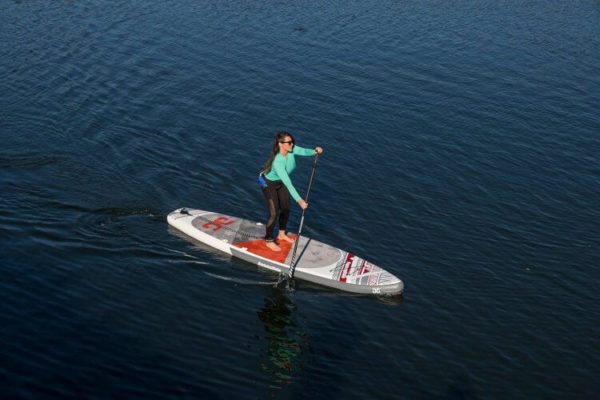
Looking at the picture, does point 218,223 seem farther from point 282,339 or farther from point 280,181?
point 282,339

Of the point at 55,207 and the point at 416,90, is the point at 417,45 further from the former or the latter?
the point at 55,207

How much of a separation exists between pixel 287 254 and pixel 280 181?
6.21 ft

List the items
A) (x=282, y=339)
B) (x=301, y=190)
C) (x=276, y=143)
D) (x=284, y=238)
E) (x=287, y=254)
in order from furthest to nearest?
(x=301, y=190) → (x=284, y=238) → (x=287, y=254) → (x=276, y=143) → (x=282, y=339)

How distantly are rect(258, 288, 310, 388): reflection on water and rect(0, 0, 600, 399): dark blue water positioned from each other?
63 mm

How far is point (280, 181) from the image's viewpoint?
58.0 feet

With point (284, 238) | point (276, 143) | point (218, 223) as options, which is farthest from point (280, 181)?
point (218, 223)

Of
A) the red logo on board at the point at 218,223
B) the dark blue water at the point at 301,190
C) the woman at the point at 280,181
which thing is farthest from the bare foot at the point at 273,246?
the red logo on board at the point at 218,223

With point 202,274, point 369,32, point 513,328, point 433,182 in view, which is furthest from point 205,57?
point 513,328

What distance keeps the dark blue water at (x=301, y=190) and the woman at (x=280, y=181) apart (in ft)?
4.37

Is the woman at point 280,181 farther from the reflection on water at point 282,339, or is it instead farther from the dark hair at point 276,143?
the reflection on water at point 282,339

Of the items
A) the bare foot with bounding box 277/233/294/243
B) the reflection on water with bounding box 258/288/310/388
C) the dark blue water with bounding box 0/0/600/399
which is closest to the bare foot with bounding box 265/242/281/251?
the bare foot with bounding box 277/233/294/243

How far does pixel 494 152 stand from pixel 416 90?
20.3 ft

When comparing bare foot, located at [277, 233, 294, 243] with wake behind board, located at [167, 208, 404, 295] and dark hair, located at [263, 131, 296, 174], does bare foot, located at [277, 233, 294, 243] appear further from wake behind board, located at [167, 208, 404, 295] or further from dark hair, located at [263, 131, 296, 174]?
dark hair, located at [263, 131, 296, 174]

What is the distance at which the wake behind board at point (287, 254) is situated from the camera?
57.1 feet
